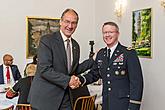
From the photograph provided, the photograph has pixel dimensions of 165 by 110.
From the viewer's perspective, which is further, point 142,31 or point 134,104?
point 142,31

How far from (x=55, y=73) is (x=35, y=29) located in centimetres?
363

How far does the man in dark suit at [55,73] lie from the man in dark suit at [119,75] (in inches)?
10.9

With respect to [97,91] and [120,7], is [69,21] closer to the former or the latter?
[97,91]

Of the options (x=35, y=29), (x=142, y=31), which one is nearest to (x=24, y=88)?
(x=142, y=31)

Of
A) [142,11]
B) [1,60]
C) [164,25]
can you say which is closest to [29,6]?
[1,60]

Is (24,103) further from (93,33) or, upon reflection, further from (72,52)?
(93,33)

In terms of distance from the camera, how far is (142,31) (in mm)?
4375

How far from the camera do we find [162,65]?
391cm

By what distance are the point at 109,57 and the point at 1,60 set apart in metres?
3.39

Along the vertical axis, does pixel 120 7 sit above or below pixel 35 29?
above

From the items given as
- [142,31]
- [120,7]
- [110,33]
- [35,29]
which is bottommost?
[110,33]

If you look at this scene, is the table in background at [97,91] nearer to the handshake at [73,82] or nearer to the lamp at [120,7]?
the lamp at [120,7]

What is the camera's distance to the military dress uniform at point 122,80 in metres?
2.18

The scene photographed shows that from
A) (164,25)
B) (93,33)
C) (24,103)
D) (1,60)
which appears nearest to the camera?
(24,103)
